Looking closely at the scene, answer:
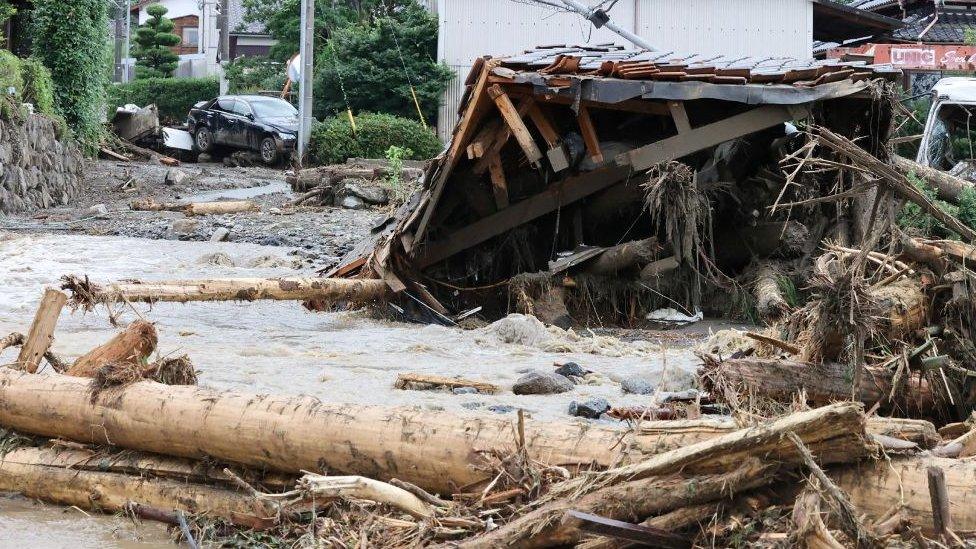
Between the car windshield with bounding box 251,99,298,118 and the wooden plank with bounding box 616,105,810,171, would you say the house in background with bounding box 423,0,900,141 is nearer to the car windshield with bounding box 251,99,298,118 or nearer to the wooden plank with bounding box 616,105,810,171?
the car windshield with bounding box 251,99,298,118

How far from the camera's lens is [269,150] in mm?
31375

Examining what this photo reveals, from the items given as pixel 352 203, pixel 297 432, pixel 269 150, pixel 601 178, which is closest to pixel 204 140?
pixel 269 150

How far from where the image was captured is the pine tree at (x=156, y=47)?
5034 centimetres

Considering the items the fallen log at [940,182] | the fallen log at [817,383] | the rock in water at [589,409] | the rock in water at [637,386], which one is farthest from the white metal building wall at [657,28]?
the fallen log at [817,383]

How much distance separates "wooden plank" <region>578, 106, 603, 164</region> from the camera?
36.7ft

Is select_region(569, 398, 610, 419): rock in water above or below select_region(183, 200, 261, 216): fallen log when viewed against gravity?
above

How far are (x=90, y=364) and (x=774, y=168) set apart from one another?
847cm

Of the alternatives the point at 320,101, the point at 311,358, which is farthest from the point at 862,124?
the point at 320,101

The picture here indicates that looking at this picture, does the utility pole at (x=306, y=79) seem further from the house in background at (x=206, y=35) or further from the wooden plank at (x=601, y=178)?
the house in background at (x=206, y=35)

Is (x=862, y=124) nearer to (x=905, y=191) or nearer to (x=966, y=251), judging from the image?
(x=966, y=251)

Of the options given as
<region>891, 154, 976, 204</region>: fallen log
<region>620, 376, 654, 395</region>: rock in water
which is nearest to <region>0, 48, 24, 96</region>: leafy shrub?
<region>891, 154, 976, 204</region>: fallen log

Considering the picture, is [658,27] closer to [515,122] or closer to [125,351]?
[515,122]

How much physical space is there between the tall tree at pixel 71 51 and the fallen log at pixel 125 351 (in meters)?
22.6

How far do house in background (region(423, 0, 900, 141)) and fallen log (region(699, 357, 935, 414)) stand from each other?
2691 cm
